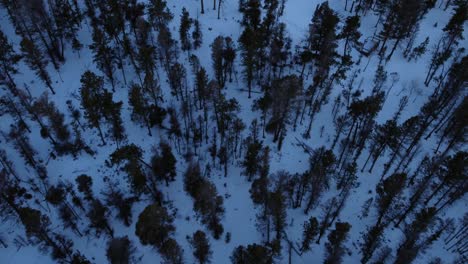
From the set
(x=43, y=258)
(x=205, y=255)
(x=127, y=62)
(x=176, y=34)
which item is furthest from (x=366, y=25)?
(x=43, y=258)

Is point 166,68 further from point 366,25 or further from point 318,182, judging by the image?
point 366,25

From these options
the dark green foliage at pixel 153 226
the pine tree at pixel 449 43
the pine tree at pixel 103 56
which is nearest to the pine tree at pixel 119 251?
the dark green foliage at pixel 153 226

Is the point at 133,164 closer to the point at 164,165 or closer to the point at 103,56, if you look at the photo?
the point at 164,165

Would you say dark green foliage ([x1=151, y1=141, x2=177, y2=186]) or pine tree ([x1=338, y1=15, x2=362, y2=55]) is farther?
pine tree ([x1=338, y1=15, x2=362, y2=55])

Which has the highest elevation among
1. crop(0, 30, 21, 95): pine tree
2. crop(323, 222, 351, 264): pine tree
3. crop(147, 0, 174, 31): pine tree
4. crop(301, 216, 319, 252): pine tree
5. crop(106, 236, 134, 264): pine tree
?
crop(147, 0, 174, 31): pine tree

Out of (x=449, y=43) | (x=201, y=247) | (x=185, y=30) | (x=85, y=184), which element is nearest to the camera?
(x=201, y=247)

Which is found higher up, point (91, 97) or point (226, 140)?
point (91, 97)

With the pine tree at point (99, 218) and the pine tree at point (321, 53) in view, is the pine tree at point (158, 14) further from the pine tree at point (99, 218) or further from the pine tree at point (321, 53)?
the pine tree at point (99, 218)

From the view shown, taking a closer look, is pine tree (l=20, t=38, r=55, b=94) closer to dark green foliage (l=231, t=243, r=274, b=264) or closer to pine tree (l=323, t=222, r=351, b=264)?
dark green foliage (l=231, t=243, r=274, b=264)

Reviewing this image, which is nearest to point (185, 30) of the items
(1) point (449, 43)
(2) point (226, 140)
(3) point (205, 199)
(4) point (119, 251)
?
(2) point (226, 140)

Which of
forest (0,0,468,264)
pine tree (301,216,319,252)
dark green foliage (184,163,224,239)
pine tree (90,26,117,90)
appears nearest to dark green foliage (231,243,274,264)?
forest (0,0,468,264)
